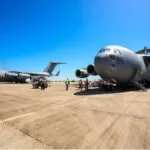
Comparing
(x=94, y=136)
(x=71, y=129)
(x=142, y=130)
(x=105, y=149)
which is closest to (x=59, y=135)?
(x=71, y=129)

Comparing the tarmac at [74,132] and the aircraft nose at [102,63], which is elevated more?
the aircraft nose at [102,63]

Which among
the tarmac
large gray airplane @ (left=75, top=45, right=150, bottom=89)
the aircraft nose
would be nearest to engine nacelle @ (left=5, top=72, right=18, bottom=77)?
large gray airplane @ (left=75, top=45, right=150, bottom=89)

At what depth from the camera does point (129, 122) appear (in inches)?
215

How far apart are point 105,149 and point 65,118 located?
259cm

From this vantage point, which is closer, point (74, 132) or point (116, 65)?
point (74, 132)

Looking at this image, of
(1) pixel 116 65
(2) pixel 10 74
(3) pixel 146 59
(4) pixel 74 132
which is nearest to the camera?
(4) pixel 74 132

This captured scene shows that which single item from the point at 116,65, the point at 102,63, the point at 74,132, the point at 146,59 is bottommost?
the point at 74,132

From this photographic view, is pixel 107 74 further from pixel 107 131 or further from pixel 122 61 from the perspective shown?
pixel 107 131

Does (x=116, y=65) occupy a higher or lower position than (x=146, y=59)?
lower

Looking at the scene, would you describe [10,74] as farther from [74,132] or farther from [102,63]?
[74,132]

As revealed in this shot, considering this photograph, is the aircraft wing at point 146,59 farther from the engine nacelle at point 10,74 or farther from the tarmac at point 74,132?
the engine nacelle at point 10,74

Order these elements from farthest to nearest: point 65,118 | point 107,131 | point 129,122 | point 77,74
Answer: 1. point 77,74
2. point 65,118
3. point 129,122
4. point 107,131

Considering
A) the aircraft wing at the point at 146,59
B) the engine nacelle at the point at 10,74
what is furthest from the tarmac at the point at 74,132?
the engine nacelle at the point at 10,74

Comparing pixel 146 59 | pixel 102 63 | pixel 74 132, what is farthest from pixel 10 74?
pixel 74 132
